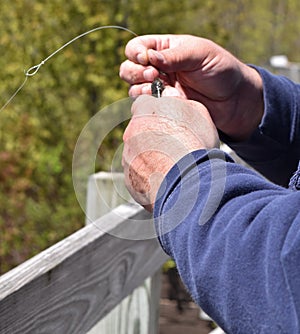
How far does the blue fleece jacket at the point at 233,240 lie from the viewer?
1.19 meters

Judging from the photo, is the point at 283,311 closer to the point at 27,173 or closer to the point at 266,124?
the point at 266,124

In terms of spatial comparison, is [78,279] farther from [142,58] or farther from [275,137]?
[275,137]

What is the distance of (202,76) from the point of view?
6.61 feet

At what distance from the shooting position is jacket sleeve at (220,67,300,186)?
2176 millimetres

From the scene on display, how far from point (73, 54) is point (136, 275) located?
10.5 feet

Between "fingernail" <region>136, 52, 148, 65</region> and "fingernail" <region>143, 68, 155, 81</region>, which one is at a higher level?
"fingernail" <region>136, 52, 148, 65</region>

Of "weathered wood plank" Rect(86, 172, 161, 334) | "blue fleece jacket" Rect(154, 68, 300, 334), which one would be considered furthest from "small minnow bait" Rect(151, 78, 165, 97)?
"weathered wood plank" Rect(86, 172, 161, 334)

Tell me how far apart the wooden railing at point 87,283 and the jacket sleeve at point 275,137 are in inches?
15.2

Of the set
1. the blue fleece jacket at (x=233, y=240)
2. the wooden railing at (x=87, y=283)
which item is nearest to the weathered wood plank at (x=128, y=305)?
the wooden railing at (x=87, y=283)

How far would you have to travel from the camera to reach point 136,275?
236cm

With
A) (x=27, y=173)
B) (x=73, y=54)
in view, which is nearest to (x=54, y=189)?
(x=27, y=173)

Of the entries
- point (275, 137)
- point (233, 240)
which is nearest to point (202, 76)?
point (275, 137)

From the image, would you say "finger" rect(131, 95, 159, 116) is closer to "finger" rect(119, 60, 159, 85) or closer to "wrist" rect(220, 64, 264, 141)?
"finger" rect(119, 60, 159, 85)

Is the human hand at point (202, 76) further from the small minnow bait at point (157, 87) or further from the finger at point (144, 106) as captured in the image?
the finger at point (144, 106)
